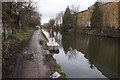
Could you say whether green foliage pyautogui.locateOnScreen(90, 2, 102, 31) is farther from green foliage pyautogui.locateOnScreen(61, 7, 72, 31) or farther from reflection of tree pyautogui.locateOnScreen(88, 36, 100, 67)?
reflection of tree pyautogui.locateOnScreen(88, 36, 100, 67)

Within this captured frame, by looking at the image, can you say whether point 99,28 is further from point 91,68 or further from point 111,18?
point 91,68

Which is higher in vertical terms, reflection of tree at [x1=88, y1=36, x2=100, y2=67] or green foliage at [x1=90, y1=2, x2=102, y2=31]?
green foliage at [x1=90, y1=2, x2=102, y2=31]

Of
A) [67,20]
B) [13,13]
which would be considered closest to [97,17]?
[67,20]

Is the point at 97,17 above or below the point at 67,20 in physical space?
below

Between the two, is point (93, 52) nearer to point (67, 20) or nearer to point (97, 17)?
point (97, 17)

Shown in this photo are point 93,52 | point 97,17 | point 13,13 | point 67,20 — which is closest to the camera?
point 93,52

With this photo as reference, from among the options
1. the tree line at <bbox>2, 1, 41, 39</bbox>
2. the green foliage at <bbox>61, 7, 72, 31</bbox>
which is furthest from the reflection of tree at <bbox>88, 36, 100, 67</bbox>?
the green foliage at <bbox>61, 7, 72, 31</bbox>

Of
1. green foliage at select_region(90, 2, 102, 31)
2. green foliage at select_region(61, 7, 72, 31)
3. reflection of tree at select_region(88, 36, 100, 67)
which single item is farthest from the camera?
green foliage at select_region(61, 7, 72, 31)

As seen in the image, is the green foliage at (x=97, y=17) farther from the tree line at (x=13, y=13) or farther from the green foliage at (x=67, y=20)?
the green foliage at (x=67, y=20)

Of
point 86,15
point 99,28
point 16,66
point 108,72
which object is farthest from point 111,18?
point 16,66

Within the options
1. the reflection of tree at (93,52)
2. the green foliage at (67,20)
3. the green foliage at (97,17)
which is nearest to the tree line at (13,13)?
the reflection of tree at (93,52)

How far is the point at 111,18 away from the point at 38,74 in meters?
48.3

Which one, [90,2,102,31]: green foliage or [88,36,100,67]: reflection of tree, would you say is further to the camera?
[90,2,102,31]: green foliage

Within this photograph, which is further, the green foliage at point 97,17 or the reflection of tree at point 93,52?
the green foliage at point 97,17
